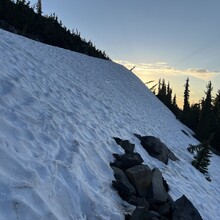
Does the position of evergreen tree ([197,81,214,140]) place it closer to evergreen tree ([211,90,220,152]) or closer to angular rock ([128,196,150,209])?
evergreen tree ([211,90,220,152])

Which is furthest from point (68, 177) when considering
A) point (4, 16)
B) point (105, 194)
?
point (4, 16)

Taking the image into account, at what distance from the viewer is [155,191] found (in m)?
7.27

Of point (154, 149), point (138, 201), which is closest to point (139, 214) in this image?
point (138, 201)

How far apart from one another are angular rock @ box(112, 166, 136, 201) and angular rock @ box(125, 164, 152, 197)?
13cm

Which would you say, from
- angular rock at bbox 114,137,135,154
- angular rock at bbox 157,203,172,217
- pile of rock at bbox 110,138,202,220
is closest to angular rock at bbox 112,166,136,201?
pile of rock at bbox 110,138,202,220

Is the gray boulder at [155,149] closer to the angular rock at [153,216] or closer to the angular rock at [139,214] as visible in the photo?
the angular rock at [153,216]

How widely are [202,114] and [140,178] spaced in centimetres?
5277

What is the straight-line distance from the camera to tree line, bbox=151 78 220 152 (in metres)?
44.0

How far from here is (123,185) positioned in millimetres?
6586

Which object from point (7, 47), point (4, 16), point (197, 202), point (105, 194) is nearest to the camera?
point (105, 194)

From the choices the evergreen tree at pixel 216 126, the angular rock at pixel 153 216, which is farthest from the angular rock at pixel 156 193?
the evergreen tree at pixel 216 126

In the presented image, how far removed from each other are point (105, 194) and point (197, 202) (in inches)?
168

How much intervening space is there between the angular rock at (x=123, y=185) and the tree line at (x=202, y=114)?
27.9m

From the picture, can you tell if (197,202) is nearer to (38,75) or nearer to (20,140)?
(20,140)
